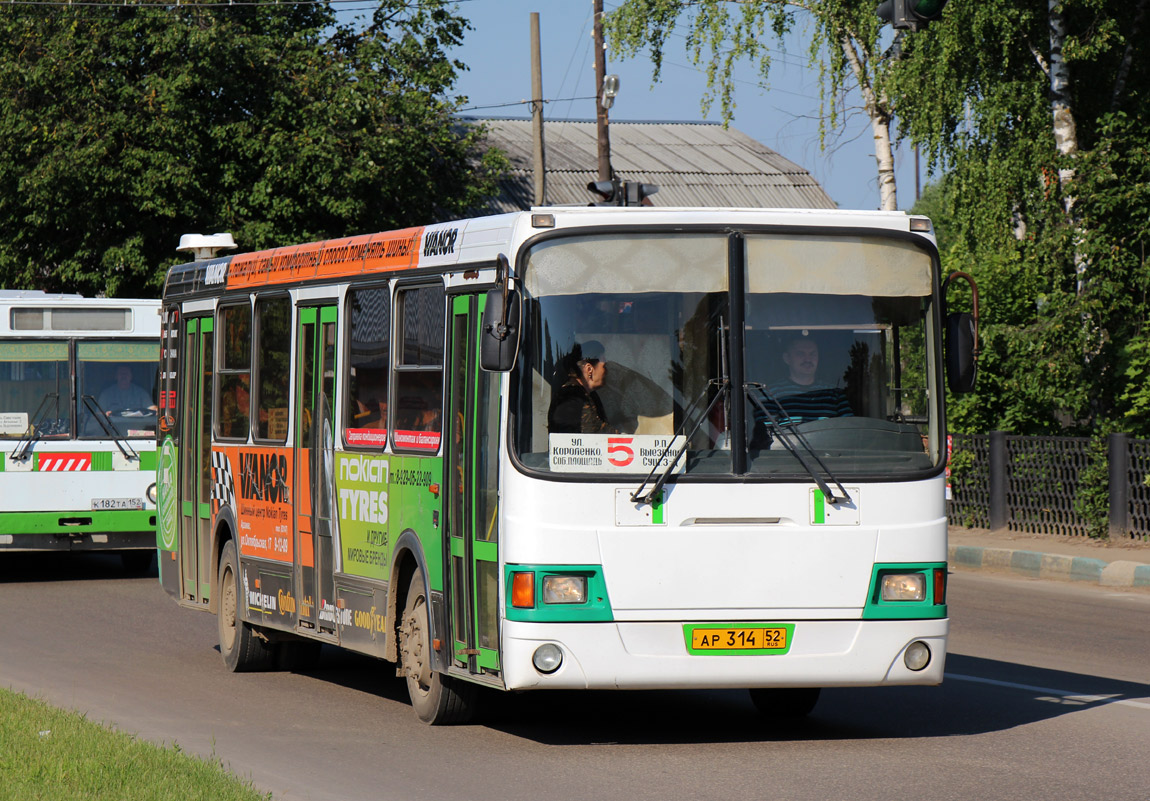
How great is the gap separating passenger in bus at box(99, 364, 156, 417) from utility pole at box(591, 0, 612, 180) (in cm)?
1414

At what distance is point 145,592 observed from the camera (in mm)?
17094

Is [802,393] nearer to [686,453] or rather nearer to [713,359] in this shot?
[713,359]

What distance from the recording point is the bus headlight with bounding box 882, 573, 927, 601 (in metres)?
8.41

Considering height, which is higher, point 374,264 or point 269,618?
point 374,264

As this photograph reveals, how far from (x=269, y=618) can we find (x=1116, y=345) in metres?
11.6

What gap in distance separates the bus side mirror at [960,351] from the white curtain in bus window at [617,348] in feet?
3.90

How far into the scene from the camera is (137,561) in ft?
65.1

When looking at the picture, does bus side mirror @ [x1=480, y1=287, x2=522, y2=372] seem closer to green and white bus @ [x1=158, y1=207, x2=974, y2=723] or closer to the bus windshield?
green and white bus @ [x1=158, y1=207, x2=974, y2=723]

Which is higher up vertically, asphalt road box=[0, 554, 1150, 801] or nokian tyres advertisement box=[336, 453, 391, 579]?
nokian tyres advertisement box=[336, 453, 391, 579]

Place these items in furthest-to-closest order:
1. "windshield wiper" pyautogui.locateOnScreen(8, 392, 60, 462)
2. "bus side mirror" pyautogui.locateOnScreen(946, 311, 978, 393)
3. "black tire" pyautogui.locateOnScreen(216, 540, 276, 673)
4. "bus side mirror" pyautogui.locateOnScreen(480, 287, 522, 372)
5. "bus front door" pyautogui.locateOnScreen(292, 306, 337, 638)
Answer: "windshield wiper" pyautogui.locateOnScreen(8, 392, 60, 462)
"black tire" pyautogui.locateOnScreen(216, 540, 276, 673)
"bus front door" pyautogui.locateOnScreen(292, 306, 337, 638)
"bus side mirror" pyautogui.locateOnScreen(946, 311, 978, 393)
"bus side mirror" pyautogui.locateOnScreen(480, 287, 522, 372)

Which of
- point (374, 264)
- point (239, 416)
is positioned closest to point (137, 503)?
point (239, 416)

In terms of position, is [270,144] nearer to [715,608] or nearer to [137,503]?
[137,503]

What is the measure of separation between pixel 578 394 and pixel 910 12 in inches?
233

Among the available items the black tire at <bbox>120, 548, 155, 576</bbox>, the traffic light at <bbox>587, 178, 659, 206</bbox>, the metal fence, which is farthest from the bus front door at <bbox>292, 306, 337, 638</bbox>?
the metal fence
